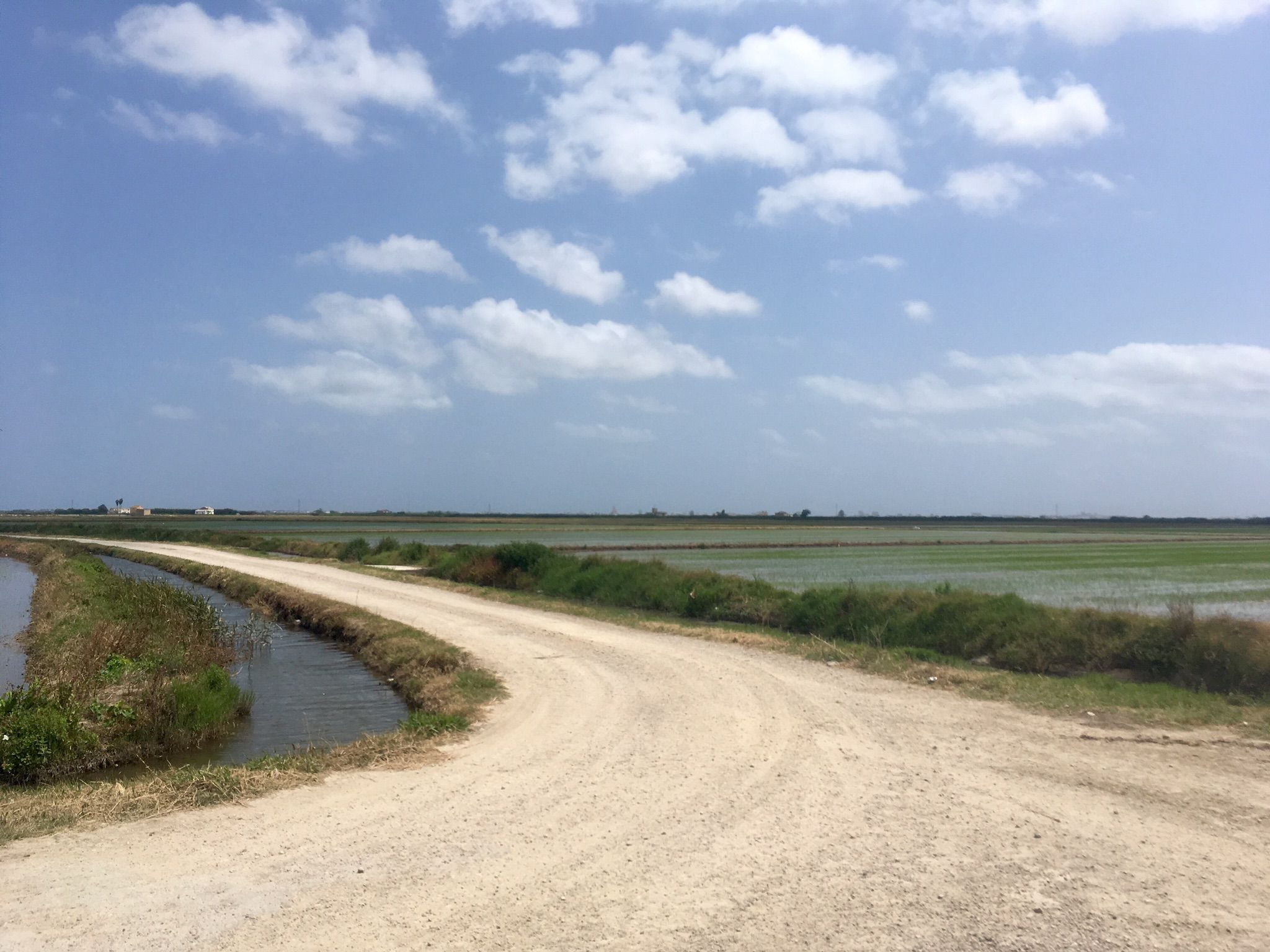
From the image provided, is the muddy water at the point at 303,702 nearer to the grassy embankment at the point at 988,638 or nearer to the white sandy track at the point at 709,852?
the white sandy track at the point at 709,852

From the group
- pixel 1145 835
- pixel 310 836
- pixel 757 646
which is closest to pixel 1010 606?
pixel 757 646

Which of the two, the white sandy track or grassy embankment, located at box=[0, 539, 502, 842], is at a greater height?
the white sandy track

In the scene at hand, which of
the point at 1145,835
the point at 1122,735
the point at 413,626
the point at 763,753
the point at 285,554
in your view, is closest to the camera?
the point at 1145,835

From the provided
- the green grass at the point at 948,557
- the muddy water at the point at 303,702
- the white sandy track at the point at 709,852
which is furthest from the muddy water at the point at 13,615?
the green grass at the point at 948,557

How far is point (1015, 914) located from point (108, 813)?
24.7 feet

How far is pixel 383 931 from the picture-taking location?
228 inches

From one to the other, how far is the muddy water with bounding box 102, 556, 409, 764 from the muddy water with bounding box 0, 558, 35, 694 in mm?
4442

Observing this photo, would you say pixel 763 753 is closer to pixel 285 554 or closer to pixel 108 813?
pixel 108 813

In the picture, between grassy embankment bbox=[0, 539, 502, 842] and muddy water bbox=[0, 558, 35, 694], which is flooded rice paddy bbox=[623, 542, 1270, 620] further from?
muddy water bbox=[0, 558, 35, 694]

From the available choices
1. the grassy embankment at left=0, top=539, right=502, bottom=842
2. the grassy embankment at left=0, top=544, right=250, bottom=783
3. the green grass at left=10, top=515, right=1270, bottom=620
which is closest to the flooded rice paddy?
the green grass at left=10, top=515, right=1270, bottom=620

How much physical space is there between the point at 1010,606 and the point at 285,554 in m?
54.6

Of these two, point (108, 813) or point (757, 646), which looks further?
point (757, 646)

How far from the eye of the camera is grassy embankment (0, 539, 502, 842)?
8.28 metres

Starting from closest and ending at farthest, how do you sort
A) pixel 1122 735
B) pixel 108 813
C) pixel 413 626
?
1. pixel 108 813
2. pixel 1122 735
3. pixel 413 626
